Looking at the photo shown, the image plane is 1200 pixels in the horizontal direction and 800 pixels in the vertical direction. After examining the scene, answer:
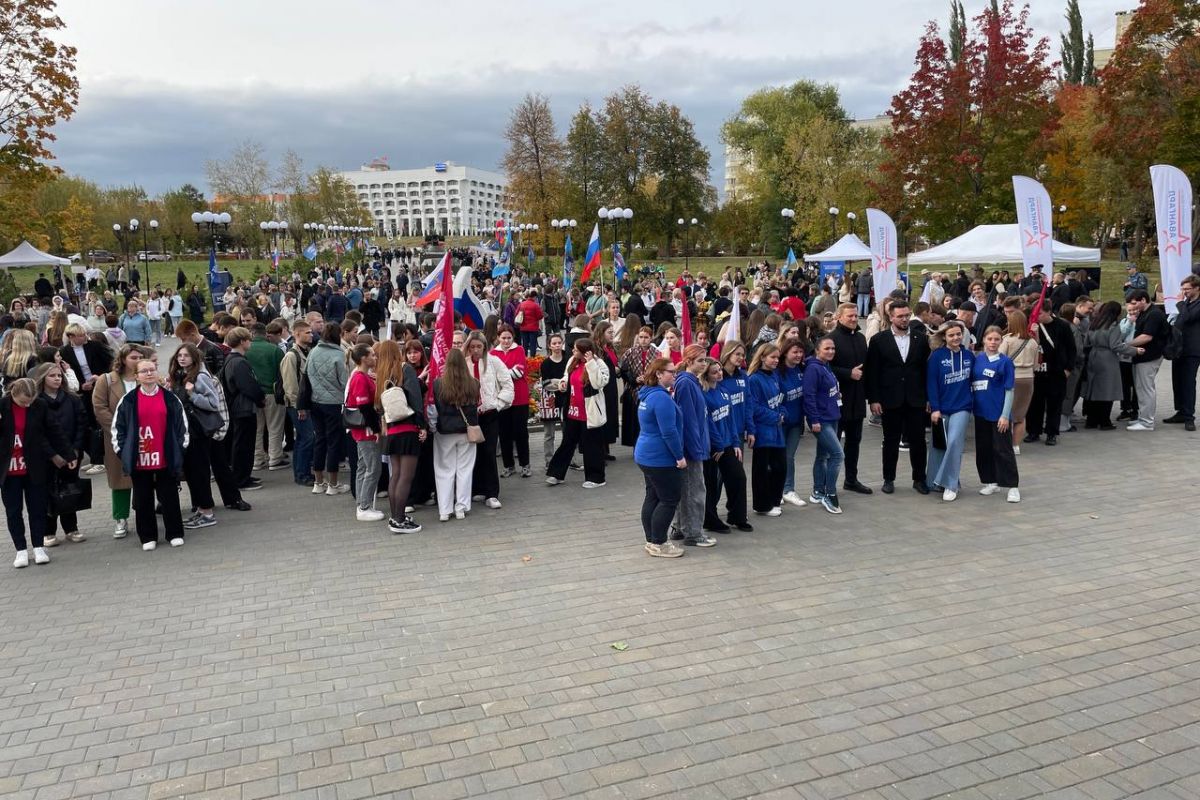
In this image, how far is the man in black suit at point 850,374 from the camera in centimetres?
856

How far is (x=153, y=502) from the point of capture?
7.35 meters

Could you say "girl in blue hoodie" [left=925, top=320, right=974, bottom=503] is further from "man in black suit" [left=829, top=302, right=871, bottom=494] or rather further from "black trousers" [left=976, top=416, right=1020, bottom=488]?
"man in black suit" [left=829, top=302, right=871, bottom=494]

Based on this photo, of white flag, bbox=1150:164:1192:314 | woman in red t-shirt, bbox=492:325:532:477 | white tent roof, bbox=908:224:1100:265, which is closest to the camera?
woman in red t-shirt, bbox=492:325:532:477

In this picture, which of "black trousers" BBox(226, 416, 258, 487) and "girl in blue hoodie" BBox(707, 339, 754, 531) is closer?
"girl in blue hoodie" BBox(707, 339, 754, 531)

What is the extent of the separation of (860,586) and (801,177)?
57.6m

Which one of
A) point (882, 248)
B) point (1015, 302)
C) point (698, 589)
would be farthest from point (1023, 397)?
point (882, 248)

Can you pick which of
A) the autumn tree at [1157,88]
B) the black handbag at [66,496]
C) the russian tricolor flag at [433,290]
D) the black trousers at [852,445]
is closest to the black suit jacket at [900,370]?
the black trousers at [852,445]

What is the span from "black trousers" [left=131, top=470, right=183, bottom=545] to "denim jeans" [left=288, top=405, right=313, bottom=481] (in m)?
2.04

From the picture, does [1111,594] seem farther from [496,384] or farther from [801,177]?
[801,177]

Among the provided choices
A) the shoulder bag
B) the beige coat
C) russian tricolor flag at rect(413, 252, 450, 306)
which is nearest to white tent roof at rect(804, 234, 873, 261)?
russian tricolor flag at rect(413, 252, 450, 306)

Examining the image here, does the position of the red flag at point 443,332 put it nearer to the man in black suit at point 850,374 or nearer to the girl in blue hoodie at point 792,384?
the girl in blue hoodie at point 792,384

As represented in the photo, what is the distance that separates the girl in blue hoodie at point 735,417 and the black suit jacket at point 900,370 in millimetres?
1850

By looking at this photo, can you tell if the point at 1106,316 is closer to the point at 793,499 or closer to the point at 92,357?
the point at 793,499

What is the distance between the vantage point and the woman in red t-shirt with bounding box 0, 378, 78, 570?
6.83 m
